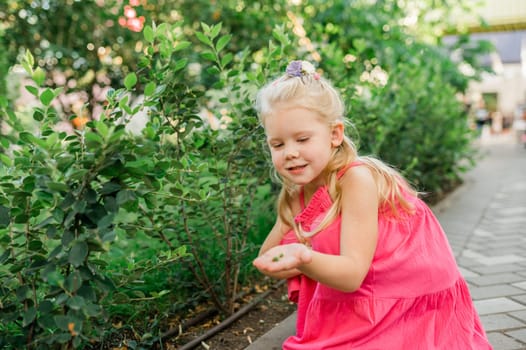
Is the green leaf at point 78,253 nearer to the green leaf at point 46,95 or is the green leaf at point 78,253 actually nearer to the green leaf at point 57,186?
the green leaf at point 57,186

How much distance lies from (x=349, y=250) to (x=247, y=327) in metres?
0.99

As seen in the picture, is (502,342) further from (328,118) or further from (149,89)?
(149,89)

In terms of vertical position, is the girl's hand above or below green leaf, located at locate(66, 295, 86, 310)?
above

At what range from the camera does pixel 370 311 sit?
6.68 feet

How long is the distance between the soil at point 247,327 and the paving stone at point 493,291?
1037 millimetres

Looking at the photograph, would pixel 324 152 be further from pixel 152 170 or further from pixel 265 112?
pixel 152 170

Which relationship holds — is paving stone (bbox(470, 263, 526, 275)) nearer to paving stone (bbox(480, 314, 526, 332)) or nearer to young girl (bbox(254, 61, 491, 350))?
paving stone (bbox(480, 314, 526, 332))

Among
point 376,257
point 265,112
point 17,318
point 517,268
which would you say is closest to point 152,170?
point 265,112

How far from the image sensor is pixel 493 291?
10.2 ft

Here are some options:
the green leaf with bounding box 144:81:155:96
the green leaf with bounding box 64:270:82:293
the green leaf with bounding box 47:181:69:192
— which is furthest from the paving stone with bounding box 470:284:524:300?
the green leaf with bounding box 47:181:69:192

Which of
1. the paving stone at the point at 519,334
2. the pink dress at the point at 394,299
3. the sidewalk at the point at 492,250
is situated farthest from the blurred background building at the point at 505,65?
the pink dress at the point at 394,299

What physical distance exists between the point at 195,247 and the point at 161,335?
46 centimetres

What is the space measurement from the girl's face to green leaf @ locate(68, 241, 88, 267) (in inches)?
30.1

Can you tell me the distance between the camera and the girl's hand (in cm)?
158
